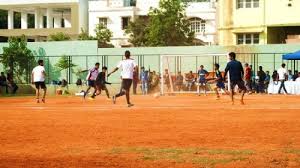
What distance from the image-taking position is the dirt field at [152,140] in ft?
32.7

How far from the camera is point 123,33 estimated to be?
71188mm

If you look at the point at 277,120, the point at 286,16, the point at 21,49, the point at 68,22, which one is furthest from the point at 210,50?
the point at 68,22

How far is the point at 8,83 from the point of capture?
44000 mm

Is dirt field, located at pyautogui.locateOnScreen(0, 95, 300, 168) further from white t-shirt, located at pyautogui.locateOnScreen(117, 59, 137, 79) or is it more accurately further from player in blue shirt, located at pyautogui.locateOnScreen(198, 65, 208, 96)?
player in blue shirt, located at pyautogui.locateOnScreen(198, 65, 208, 96)

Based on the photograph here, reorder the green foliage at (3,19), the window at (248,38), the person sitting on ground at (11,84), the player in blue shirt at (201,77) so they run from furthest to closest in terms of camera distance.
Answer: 1. the green foliage at (3,19)
2. the window at (248,38)
3. the person sitting on ground at (11,84)
4. the player in blue shirt at (201,77)

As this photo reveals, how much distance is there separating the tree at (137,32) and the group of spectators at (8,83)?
67.8 ft

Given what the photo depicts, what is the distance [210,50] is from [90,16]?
3210 cm

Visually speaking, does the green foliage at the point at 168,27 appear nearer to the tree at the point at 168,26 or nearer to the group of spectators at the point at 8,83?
the tree at the point at 168,26

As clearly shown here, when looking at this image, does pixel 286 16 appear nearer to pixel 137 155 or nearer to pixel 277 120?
pixel 277 120

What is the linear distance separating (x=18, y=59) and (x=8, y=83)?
203cm

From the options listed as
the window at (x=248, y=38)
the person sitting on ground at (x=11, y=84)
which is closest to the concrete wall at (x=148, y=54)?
the person sitting on ground at (x=11, y=84)

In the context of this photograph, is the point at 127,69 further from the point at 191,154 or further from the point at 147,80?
the point at 147,80

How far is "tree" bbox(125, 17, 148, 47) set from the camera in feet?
209

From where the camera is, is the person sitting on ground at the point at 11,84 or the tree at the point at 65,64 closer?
the person sitting on ground at the point at 11,84
